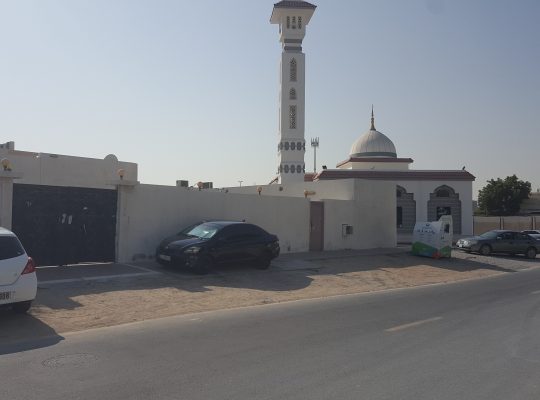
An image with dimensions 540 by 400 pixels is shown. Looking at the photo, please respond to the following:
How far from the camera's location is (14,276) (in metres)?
9.15

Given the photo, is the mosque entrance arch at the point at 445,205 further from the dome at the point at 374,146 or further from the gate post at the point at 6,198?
the gate post at the point at 6,198

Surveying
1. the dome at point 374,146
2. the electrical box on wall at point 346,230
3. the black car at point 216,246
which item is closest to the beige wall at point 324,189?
the electrical box on wall at point 346,230

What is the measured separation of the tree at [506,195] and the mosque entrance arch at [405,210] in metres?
31.1

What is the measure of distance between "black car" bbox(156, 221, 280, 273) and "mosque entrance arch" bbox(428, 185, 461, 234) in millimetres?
29079

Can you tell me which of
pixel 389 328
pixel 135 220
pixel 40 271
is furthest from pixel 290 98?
pixel 389 328

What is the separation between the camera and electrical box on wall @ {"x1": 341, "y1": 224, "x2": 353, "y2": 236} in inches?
991

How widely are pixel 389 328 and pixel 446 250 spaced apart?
628 inches

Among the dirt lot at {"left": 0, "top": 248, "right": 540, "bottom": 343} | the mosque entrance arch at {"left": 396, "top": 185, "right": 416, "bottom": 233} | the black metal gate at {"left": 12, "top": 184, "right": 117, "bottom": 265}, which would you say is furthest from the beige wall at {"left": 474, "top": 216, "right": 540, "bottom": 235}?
the black metal gate at {"left": 12, "top": 184, "right": 117, "bottom": 265}

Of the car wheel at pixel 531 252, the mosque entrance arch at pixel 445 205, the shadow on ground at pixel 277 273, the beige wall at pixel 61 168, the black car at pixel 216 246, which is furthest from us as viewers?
the mosque entrance arch at pixel 445 205

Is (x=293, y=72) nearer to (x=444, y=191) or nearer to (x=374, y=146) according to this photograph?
(x=374, y=146)

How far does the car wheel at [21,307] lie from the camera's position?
31.1 ft

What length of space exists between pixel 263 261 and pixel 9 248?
9089mm

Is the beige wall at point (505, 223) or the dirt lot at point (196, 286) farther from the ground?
the beige wall at point (505, 223)

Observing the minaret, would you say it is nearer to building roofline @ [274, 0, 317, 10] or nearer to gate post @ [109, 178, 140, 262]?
building roofline @ [274, 0, 317, 10]
